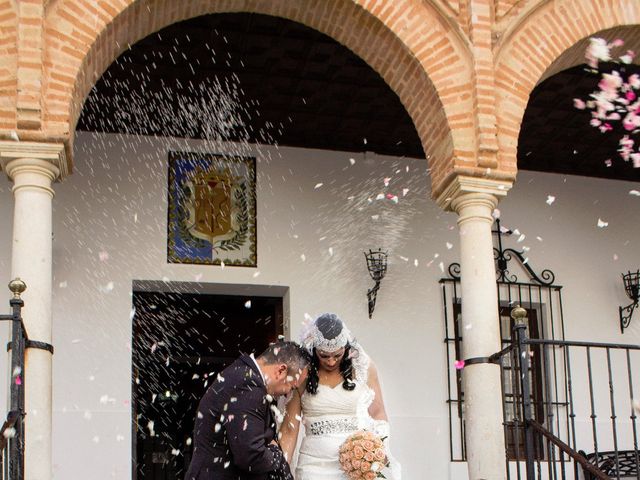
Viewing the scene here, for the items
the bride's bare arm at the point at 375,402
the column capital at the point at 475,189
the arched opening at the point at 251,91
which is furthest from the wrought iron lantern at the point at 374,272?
the bride's bare arm at the point at 375,402

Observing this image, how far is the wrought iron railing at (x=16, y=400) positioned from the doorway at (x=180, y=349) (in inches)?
152

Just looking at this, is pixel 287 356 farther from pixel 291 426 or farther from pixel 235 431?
pixel 291 426

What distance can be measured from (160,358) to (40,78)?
194 inches

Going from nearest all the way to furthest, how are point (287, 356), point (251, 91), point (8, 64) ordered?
point (287, 356)
point (8, 64)
point (251, 91)

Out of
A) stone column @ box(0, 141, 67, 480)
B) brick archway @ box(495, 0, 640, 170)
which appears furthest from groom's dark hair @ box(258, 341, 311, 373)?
brick archway @ box(495, 0, 640, 170)

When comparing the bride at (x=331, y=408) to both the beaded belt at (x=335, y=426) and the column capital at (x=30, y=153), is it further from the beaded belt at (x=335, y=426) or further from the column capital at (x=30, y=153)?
the column capital at (x=30, y=153)

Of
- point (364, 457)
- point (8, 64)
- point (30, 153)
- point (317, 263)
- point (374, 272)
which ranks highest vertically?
point (8, 64)

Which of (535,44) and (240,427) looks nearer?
(240,427)

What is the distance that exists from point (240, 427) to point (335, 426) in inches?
57.3

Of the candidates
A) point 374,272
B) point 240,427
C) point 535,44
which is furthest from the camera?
point 374,272

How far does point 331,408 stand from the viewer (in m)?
7.44

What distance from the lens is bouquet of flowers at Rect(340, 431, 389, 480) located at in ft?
22.7

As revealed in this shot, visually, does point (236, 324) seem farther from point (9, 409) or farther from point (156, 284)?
point (9, 409)

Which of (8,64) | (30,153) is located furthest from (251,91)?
(30,153)
